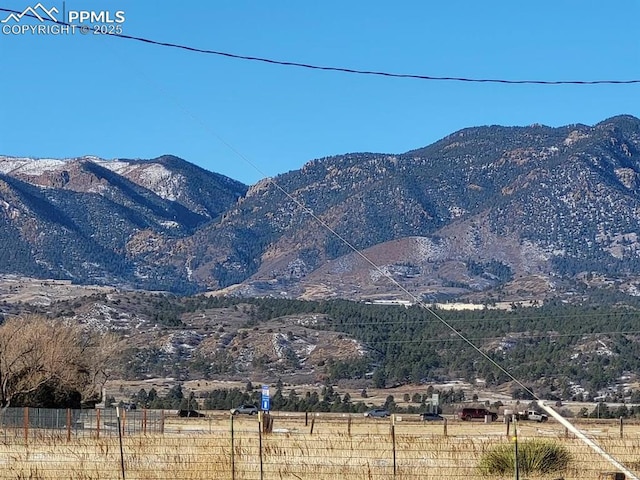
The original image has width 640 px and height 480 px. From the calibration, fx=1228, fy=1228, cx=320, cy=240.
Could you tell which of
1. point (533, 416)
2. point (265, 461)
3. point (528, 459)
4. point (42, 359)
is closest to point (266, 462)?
point (265, 461)

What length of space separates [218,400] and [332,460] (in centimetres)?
9088

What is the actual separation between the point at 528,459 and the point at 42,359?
47.2 metres

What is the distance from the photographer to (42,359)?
229ft

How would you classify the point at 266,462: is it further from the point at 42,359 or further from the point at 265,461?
the point at 42,359

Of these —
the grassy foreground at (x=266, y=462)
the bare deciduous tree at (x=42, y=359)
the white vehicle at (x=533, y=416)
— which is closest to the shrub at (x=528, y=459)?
the grassy foreground at (x=266, y=462)

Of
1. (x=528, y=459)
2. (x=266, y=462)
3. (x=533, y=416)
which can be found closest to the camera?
(x=528, y=459)

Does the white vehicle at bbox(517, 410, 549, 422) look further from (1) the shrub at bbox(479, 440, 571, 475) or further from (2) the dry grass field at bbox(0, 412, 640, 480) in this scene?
(1) the shrub at bbox(479, 440, 571, 475)

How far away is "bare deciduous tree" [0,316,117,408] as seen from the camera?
65.5m

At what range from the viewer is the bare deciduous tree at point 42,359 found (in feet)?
215

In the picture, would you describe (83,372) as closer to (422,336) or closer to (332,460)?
(332,460)

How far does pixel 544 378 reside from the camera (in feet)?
463

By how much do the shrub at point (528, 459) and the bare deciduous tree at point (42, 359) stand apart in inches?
1494

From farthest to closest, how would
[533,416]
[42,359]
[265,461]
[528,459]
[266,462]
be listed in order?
[533,416], [42,359], [265,461], [266,462], [528,459]

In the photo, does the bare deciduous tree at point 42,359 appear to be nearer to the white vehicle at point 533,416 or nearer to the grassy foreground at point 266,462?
the white vehicle at point 533,416
